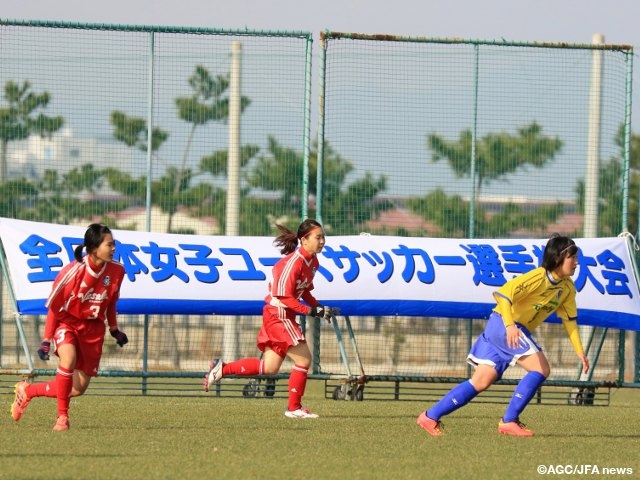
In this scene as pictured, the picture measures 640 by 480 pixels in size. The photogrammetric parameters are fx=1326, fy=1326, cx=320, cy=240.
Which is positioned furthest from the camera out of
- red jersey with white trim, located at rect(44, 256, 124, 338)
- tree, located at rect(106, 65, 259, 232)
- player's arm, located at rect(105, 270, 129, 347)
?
tree, located at rect(106, 65, 259, 232)

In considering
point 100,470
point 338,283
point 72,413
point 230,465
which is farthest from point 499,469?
point 338,283

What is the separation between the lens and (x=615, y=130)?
15.3 metres

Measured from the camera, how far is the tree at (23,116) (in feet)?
47.2

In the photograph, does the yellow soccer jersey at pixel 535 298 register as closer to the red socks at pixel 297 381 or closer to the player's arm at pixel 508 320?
the player's arm at pixel 508 320

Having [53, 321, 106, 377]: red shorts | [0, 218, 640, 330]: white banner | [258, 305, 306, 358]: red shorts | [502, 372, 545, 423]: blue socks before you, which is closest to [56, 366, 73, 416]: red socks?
[53, 321, 106, 377]: red shorts

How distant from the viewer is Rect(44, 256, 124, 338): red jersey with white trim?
34.6 feet

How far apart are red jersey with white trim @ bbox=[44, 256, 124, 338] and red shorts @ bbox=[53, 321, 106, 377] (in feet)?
0.16

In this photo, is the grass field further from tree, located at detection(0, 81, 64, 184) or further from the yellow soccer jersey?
tree, located at detection(0, 81, 64, 184)

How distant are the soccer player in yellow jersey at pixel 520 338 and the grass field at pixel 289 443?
258mm

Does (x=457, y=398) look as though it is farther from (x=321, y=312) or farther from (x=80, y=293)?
(x=80, y=293)

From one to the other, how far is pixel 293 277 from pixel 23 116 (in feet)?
14.4

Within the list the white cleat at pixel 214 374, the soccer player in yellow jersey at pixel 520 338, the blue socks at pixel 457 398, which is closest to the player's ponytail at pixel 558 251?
the soccer player in yellow jersey at pixel 520 338

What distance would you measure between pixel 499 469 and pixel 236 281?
637cm

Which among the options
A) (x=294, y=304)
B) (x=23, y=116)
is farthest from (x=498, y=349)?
(x=23, y=116)
